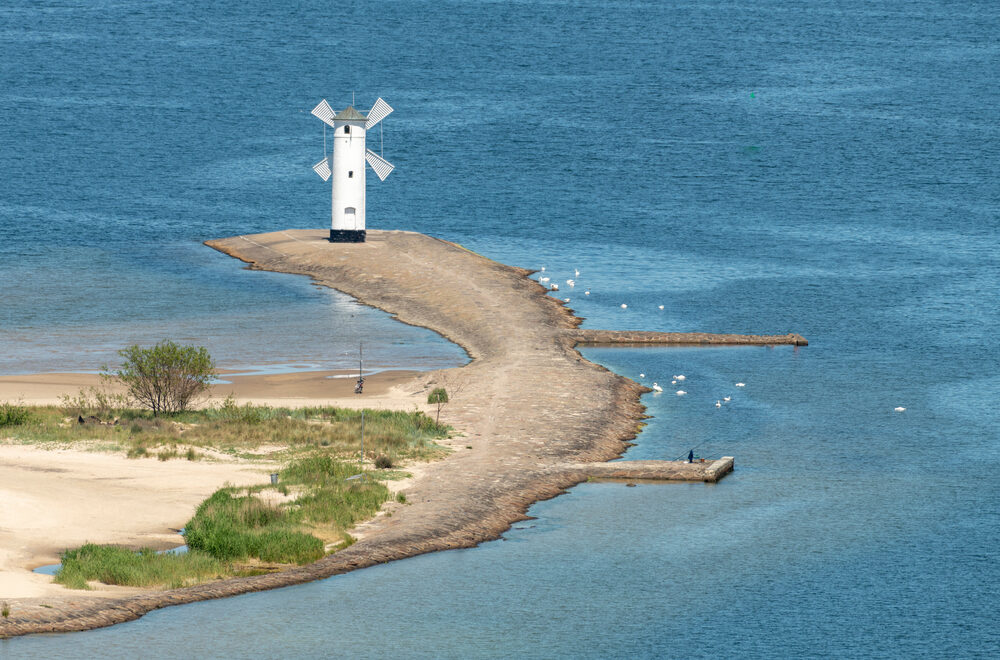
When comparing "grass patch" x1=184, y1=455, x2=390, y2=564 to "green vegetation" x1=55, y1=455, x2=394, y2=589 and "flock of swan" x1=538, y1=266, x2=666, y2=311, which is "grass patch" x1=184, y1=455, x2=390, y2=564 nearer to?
"green vegetation" x1=55, y1=455, x2=394, y2=589

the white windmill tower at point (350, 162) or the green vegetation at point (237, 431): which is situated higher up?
the white windmill tower at point (350, 162)

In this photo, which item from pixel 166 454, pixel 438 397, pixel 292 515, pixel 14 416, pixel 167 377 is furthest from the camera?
pixel 438 397

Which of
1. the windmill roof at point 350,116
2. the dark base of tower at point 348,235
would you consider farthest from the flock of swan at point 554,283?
the windmill roof at point 350,116

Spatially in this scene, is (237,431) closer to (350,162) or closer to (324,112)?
(350,162)

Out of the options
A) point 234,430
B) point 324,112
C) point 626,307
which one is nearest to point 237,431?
point 234,430

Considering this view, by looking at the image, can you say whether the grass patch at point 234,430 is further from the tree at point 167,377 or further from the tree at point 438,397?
the tree at point 438,397

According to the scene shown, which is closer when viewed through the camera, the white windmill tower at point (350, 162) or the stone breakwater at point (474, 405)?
the stone breakwater at point (474, 405)

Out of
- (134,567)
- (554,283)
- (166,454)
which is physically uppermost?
(554,283)

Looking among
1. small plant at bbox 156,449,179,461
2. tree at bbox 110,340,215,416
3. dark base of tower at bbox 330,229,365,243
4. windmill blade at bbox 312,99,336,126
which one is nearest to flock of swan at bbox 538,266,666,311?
→ dark base of tower at bbox 330,229,365,243
